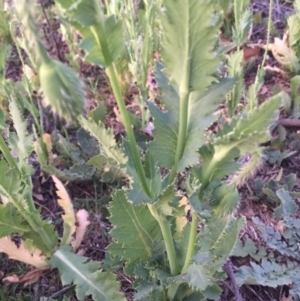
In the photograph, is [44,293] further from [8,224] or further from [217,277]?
[217,277]

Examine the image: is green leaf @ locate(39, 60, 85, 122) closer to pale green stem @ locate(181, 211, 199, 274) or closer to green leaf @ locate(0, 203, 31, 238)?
pale green stem @ locate(181, 211, 199, 274)

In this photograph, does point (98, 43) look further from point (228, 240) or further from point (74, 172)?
point (74, 172)

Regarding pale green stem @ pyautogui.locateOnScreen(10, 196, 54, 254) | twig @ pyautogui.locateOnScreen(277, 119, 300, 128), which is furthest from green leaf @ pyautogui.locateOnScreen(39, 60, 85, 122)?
twig @ pyautogui.locateOnScreen(277, 119, 300, 128)

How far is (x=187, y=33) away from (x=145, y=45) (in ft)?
3.03

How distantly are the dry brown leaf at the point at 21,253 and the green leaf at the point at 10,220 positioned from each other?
88 millimetres

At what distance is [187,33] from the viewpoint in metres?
0.74

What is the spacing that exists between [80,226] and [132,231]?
387mm

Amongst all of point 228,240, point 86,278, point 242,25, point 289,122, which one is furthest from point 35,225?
point 289,122

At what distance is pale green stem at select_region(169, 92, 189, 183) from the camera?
0.80 m

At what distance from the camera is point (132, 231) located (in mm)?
1143

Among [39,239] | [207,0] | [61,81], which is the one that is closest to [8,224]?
[39,239]

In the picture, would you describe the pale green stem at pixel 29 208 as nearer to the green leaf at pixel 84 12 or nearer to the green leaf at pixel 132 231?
the green leaf at pixel 132 231

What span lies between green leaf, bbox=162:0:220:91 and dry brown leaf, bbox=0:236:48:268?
821 mm

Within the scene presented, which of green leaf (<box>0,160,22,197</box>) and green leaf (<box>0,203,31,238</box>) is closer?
green leaf (<box>0,160,22,197</box>)
